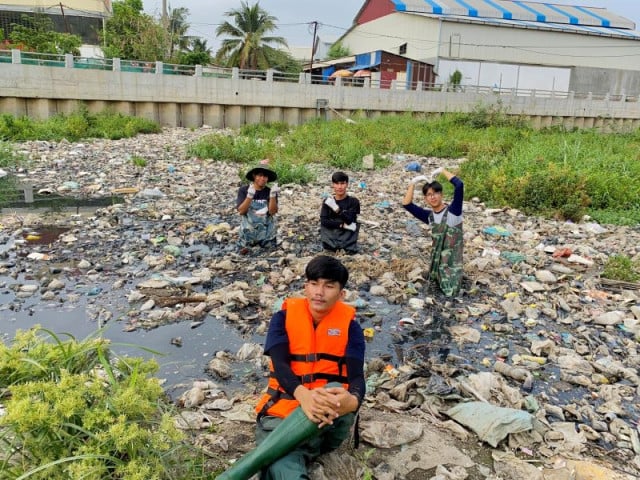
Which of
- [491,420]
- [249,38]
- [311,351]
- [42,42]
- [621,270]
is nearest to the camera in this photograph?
[311,351]

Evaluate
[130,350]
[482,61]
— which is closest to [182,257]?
[130,350]

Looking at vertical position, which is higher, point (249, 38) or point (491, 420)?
point (249, 38)

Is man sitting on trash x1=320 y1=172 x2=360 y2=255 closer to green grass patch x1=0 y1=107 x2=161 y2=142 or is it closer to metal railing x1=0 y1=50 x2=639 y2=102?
green grass patch x1=0 y1=107 x2=161 y2=142

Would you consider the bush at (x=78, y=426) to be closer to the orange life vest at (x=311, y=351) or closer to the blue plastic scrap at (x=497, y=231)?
the orange life vest at (x=311, y=351)

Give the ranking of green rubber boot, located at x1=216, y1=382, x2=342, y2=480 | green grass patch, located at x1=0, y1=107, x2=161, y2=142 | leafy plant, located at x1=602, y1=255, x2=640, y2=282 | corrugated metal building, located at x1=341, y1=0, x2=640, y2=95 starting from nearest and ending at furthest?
1. green rubber boot, located at x1=216, y1=382, x2=342, y2=480
2. leafy plant, located at x1=602, y1=255, x2=640, y2=282
3. green grass patch, located at x1=0, y1=107, x2=161, y2=142
4. corrugated metal building, located at x1=341, y1=0, x2=640, y2=95

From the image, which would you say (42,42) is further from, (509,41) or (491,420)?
(491,420)

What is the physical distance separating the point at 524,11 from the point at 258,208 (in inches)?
1259

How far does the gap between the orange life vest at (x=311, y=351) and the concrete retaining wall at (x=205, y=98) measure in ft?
53.6

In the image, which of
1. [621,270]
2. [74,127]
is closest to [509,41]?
[74,127]

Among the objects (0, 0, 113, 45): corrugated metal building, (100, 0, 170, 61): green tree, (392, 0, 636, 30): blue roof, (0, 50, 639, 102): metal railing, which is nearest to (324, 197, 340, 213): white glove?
(0, 50, 639, 102): metal railing

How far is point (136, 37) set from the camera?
23844mm

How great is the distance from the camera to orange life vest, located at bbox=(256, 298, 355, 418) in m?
2.58

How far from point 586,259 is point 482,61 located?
1012 inches

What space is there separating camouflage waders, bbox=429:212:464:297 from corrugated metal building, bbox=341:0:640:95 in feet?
81.9
